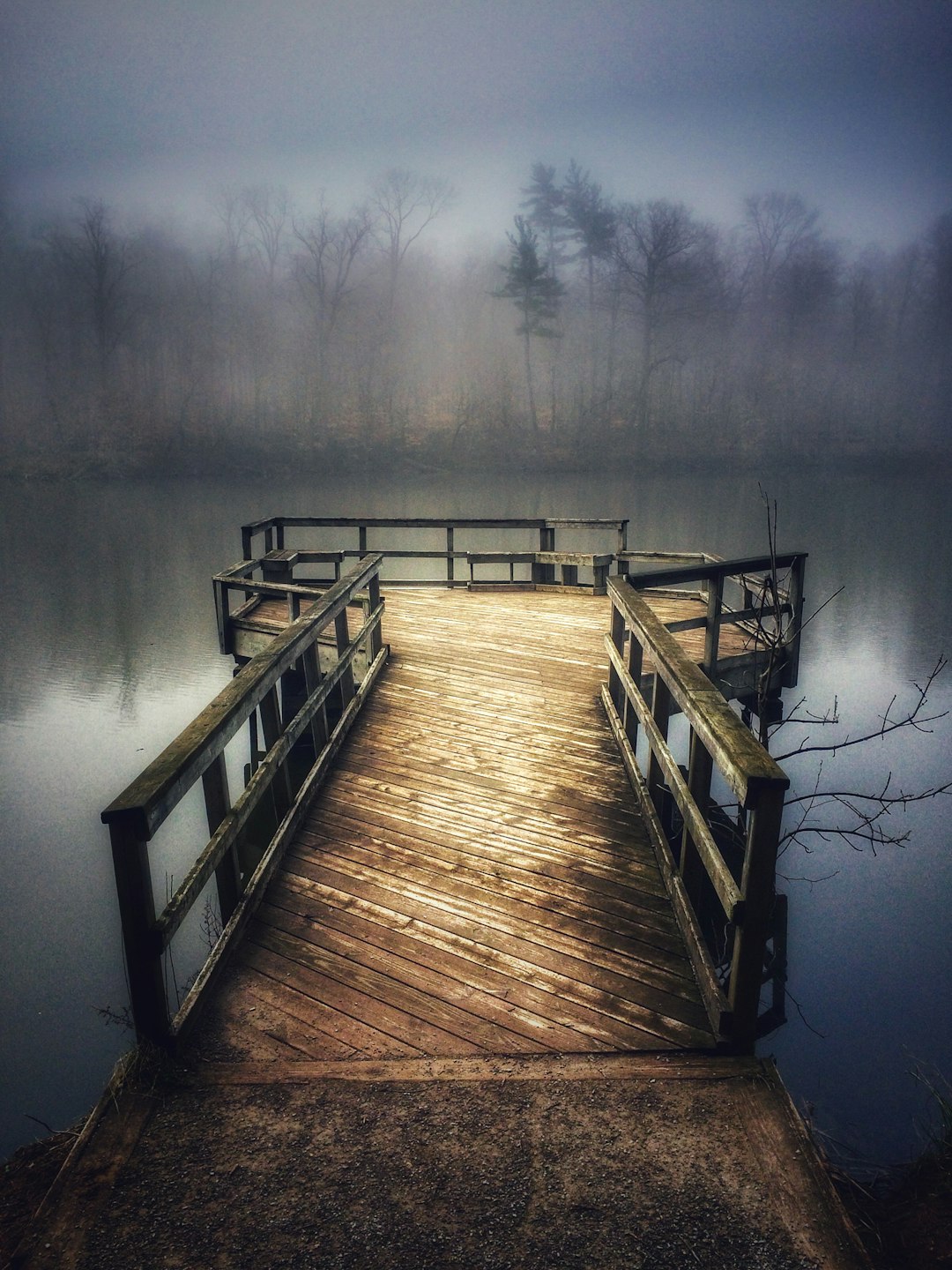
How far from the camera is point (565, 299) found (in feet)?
234

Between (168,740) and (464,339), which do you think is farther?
(464,339)

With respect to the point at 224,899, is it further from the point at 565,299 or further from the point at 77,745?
the point at 565,299

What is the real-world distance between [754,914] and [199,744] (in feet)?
7.48

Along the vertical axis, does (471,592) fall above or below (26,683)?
above

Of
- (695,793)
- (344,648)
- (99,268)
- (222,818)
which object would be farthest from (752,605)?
(99,268)

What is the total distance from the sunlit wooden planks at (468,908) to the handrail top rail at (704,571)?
4.33 ft

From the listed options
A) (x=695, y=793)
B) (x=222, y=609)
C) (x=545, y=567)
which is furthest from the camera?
(x=545, y=567)

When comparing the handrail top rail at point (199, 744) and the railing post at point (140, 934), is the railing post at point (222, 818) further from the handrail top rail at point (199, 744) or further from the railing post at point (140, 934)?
the railing post at point (140, 934)

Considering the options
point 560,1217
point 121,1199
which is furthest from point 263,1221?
point 560,1217

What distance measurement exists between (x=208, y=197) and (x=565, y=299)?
3513 cm

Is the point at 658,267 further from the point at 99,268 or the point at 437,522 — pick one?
the point at 437,522

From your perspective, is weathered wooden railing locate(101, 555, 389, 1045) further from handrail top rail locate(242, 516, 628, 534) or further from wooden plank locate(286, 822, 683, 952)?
handrail top rail locate(242, 516, 628, 534)

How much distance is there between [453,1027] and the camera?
3.03 meters

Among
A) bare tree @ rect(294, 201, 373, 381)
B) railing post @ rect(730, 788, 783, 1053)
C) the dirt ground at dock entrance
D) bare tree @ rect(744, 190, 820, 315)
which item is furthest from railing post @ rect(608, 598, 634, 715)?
bare tree @ rect(744, 190, 820, 315)
